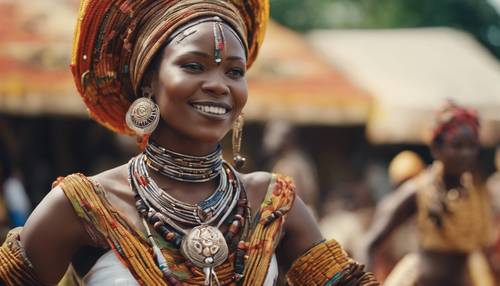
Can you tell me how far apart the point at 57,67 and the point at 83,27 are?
549 inches

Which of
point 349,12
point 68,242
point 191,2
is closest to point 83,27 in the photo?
point 191,2

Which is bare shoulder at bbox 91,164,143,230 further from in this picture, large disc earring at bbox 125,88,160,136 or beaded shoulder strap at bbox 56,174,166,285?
large disc earring at bbox 125,88,160,136

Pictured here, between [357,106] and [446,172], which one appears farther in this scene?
[357,106]

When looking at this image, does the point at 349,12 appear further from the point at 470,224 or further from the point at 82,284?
the point at 82,284

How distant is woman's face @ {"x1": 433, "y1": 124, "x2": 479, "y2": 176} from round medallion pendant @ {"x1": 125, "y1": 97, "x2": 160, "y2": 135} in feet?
15.8

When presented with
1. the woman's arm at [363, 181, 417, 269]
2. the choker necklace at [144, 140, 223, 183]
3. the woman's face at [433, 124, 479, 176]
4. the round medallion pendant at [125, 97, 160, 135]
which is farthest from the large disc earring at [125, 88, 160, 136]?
the woman's face at [433, 124, 479, 176]

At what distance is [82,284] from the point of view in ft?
13.6

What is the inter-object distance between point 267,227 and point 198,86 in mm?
580

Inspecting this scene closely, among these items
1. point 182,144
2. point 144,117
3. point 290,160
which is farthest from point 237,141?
point 290,160

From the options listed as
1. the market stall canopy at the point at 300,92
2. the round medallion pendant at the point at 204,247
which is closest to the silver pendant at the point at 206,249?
the round medallion pendant at the point at 204,247

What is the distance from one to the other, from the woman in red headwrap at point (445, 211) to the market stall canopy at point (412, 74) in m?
9.60

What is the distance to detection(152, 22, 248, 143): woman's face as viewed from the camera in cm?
408

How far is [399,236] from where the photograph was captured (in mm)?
15688

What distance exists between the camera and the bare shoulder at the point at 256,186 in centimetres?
436
